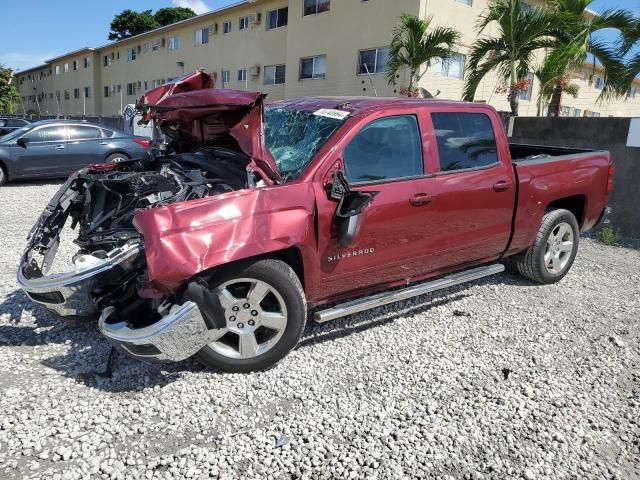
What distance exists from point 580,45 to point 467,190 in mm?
8069

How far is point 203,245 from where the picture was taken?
2904 mm

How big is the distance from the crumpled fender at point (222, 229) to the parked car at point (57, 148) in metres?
8.58

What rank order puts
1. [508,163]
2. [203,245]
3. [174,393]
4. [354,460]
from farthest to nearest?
1. [508,163]
2. [174,393]
3. [203,245]
4. [354,460]

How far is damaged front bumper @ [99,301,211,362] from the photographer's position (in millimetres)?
2834

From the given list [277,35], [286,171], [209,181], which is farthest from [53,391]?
[277,35]

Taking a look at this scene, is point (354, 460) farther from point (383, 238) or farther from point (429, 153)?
point (429, 153)

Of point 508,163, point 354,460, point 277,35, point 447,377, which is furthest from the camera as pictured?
point 277,35

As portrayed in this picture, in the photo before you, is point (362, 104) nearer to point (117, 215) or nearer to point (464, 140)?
point (464, 140)

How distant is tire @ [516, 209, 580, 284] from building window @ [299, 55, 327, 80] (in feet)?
50.4

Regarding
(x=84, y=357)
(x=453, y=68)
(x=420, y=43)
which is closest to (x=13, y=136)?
(x=84, y=357)

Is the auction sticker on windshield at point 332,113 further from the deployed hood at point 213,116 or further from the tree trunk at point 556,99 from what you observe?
the tree trunk at point 556,99

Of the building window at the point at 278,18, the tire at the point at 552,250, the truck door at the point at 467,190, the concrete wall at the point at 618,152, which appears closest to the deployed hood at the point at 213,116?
the truck door at the point at 467,190

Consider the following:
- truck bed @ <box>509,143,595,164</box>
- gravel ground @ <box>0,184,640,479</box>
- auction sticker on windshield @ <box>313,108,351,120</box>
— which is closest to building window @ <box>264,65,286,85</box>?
truck bed @ <box>509,143,595,164</box>

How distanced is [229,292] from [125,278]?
0.71m
